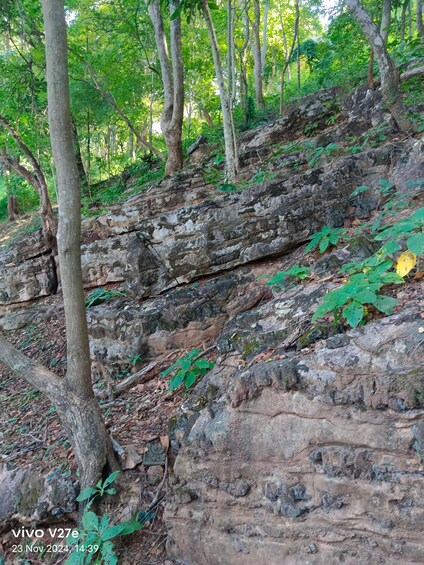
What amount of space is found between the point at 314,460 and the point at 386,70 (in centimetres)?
545

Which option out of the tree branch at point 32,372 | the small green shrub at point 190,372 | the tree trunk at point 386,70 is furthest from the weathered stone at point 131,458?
the tree trunk at point 386,70

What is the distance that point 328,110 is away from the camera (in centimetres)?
816

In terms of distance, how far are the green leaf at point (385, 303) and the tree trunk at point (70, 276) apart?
241cm

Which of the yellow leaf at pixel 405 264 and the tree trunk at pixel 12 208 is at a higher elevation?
the tree trunk at pixel 12 208

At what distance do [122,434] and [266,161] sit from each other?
5.48m

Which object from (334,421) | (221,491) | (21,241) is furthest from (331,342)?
(21,241)

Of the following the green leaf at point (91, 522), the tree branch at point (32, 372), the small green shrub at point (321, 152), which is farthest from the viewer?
the small green shrub at point (321, 152)

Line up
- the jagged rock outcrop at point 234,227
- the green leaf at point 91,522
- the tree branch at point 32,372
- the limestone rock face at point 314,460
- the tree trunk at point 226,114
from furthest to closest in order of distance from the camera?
1. the tree trunk at point 226,114
2. the jagged rock outcrop at point 234,227
3. the tree branch at point 32,372
4. the green leaf at point 91,522
5. the limestone rock face at point 314,460

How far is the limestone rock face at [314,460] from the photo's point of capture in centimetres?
223

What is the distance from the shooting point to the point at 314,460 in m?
2.47

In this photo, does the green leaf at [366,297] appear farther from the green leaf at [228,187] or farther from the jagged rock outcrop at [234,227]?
the green leaf at [228,187]

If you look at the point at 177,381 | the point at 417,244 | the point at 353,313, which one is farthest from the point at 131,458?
the point at 417,244

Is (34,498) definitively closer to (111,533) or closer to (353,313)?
(111,533)

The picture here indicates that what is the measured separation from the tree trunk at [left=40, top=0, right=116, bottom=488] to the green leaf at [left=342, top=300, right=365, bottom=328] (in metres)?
2.21
